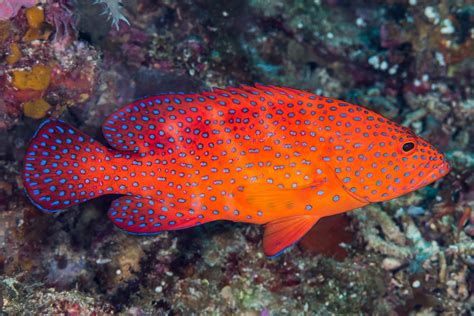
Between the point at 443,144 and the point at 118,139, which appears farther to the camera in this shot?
the point at 443,144

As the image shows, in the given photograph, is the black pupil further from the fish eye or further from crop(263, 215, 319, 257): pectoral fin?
crop(263, 215, 319, 257): pectoral fin

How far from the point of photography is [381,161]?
15.1ft

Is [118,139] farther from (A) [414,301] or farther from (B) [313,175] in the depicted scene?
(A) [414,301]

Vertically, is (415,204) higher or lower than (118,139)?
lower

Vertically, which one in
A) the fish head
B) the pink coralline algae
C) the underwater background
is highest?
the pink coralline algae

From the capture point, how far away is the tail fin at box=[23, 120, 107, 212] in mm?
4684

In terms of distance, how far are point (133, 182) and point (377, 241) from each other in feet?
11.5

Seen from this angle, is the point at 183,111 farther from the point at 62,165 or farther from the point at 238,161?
the point at 62,165

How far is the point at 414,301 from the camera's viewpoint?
595 cm

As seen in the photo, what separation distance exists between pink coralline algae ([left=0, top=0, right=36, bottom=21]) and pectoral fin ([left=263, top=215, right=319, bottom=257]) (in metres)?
3.75

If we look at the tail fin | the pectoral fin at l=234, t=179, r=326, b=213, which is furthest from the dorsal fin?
the pectoral fin at l=234, t=179, r=326, b=213

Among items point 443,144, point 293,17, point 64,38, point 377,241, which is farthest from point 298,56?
point 64,38

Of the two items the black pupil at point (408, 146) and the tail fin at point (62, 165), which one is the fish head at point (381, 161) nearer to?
the black pupil at point (408, 146)

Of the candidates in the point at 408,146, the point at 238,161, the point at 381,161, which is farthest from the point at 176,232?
the point at 408,146
